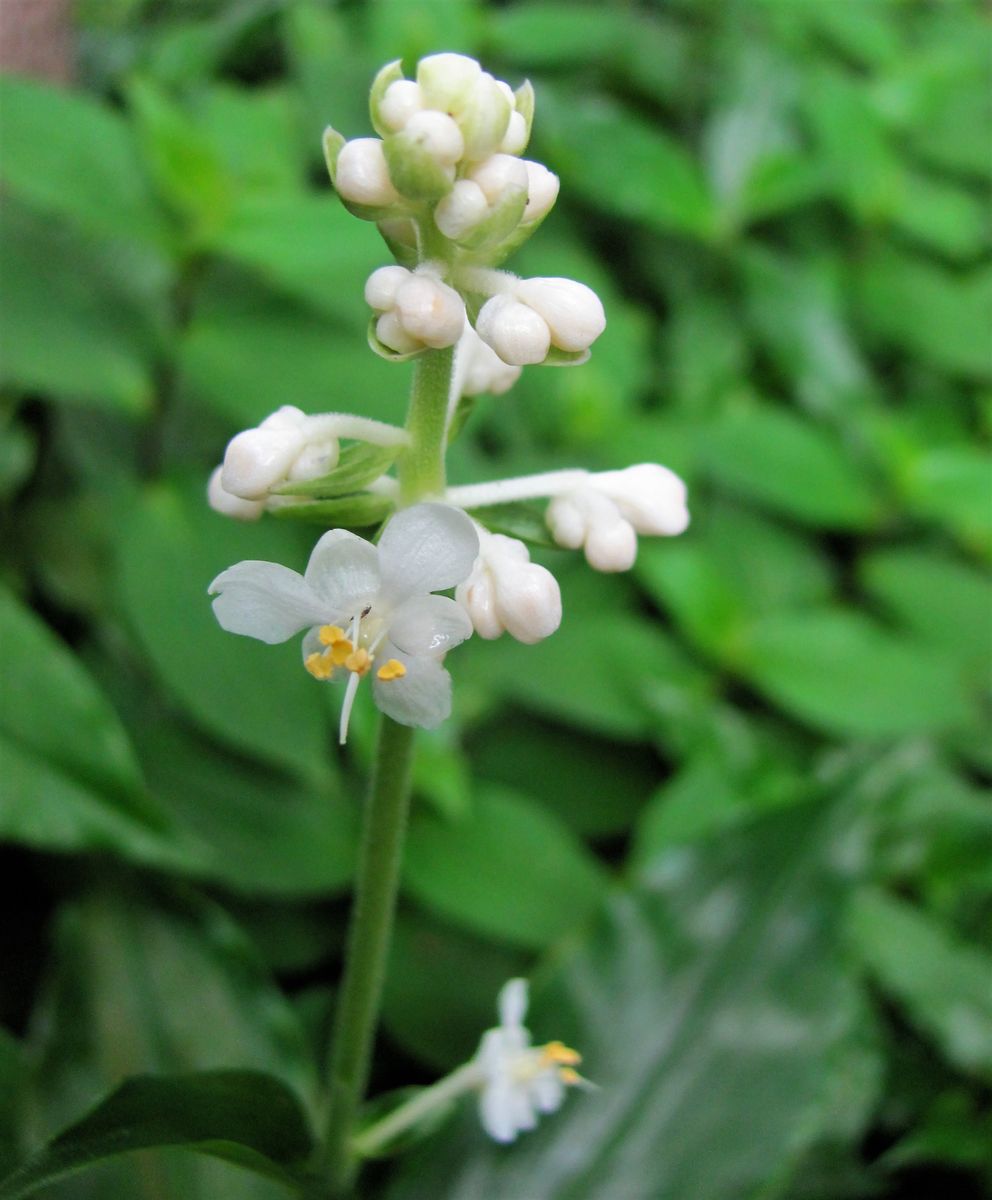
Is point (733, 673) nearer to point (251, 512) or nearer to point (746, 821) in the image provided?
point (746, 821)

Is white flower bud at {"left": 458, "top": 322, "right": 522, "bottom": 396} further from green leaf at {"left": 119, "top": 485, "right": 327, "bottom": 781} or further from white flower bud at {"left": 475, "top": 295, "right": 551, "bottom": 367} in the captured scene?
green leaf at {"left": 119, "top": 485, "right": 327, "bottom": 781}

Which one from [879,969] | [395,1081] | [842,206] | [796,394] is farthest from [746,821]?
[842,206]

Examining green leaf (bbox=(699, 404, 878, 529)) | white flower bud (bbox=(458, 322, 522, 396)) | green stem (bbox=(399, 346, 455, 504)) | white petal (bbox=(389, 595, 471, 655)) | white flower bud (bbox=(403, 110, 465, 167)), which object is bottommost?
white petal (bbox=(389, 595, 471, 655))

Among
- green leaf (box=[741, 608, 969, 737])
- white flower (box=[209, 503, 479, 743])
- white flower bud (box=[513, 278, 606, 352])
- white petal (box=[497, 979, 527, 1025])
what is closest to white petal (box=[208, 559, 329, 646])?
white flower (box=[209, 503, 479, 743])

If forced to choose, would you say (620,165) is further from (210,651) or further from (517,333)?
(517,333)

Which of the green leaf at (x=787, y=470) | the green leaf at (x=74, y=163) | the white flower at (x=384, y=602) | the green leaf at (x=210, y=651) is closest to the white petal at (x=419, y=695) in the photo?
the white flower at (x=384, y=602)
